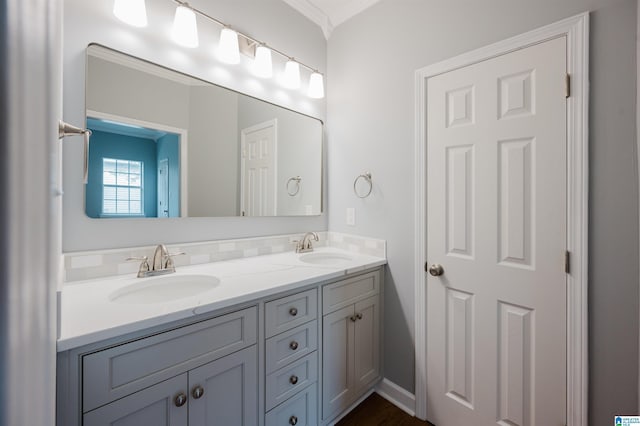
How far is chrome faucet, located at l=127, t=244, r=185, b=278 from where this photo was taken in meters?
1.31

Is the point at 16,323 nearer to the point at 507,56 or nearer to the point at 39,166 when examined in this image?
the point at 39,166

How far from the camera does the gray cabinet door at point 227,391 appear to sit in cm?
97

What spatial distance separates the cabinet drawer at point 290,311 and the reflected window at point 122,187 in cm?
85

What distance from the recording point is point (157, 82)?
4.63 feet

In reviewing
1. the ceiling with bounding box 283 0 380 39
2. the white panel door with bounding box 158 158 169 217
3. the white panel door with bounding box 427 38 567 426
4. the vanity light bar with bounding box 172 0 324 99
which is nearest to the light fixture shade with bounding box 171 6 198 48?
the vanity light bar with bounding box 172 0 324 99

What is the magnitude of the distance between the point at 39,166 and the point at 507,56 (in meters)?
1.70

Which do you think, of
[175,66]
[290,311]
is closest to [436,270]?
[290,311]

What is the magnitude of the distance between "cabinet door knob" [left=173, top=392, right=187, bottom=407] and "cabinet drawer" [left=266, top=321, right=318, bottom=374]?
335 mm

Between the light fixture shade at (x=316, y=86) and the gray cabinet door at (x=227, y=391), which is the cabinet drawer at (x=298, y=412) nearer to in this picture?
the gray cabinet door at (x=227, y=391)

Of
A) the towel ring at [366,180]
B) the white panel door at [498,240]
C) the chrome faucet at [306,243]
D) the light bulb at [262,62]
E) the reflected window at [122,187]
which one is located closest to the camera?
the white panel door at [498,240]

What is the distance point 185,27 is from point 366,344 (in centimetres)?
208

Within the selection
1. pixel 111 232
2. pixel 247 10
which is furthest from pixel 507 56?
pixel 111 232

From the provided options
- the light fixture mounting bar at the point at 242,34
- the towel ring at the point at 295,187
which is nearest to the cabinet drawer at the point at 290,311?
the towel ring at the point at 295,187

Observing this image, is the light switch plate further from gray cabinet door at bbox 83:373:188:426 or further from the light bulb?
gray cabinet door at bbox 83:373:188:426
